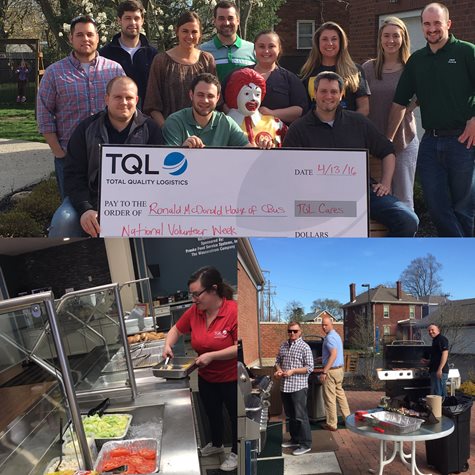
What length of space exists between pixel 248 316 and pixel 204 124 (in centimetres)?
125

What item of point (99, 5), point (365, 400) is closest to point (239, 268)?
point (365, 400)

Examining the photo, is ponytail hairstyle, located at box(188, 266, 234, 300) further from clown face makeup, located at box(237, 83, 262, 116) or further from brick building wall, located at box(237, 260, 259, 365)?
clown face makeup, located at box(237, 83, 262, 116)

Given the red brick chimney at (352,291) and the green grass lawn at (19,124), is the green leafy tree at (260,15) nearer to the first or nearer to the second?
the green grass lawn at (19,124)

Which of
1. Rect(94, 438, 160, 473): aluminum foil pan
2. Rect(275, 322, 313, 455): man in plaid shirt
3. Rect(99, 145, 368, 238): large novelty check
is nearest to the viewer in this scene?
Rect(94, 438, 160, 473): aluminum foil pan

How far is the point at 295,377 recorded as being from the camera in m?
2.57

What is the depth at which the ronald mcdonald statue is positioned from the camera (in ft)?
12.1

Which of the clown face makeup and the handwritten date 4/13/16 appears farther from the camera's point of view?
the clown face makeup

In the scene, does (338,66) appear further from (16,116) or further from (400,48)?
(16,116)

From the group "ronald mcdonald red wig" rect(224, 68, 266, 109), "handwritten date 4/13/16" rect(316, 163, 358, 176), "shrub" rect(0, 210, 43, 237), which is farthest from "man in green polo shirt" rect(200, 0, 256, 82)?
"shrub" rect(0, 210, 43, 237)

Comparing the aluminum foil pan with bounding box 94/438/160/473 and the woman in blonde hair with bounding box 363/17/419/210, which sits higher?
the woman in blonde hair with bounding box 363/17/419/210

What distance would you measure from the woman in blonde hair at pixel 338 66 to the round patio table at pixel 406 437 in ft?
6.25

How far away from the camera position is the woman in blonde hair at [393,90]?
3.93 m

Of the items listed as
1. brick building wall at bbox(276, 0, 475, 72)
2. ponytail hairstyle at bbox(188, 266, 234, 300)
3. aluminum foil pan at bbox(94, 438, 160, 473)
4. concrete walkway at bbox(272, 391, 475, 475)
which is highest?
brick building wall at bbox(276, 0, 475, 72)

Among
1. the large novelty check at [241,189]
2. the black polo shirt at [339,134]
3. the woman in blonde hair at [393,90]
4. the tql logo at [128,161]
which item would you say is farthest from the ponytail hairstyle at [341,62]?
the tql logo at [128,161]
